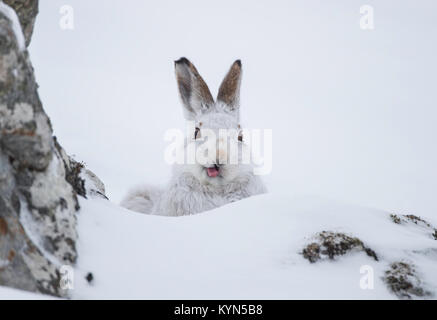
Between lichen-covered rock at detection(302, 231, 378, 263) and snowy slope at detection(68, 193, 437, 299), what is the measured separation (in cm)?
5

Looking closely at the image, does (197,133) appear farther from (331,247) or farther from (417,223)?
(331,247)

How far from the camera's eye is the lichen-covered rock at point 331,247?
11.6 ft

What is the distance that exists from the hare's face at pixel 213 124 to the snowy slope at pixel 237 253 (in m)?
1.96

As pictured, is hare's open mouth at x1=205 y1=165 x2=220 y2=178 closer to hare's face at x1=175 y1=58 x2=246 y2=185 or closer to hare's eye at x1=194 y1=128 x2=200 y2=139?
hare's face at x1=175 y1=58 x2=246 y2=185

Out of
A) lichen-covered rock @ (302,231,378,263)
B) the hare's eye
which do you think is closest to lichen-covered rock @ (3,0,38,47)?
lichen-covered rock @ (302,231,378,263)

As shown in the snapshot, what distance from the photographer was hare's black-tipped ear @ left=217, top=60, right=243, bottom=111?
6.85 m

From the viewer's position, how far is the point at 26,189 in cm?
281

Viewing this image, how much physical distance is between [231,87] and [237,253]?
3.88m

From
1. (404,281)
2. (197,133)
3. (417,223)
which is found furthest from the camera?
(197,133)

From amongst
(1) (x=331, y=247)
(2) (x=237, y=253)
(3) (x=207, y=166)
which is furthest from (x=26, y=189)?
(3) (x=207, y=166)
